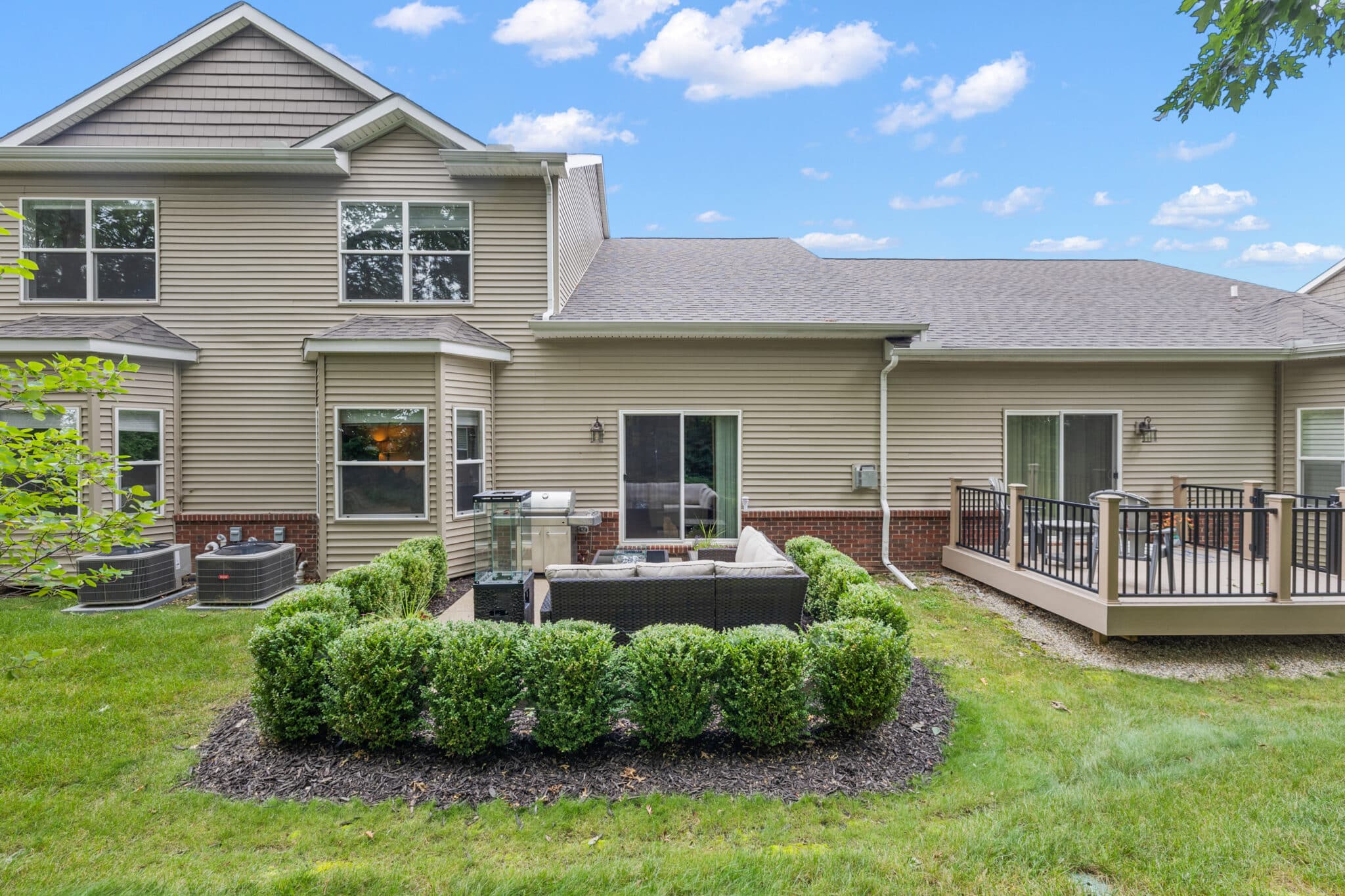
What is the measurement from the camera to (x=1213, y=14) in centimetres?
257

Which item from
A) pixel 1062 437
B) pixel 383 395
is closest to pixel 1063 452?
pixel 1062 437

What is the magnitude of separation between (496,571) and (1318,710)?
21.2 feet

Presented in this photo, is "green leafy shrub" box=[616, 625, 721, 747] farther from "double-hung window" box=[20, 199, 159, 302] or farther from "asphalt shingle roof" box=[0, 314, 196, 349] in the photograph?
"double-hung window" box=[20, 199, 159, 302]

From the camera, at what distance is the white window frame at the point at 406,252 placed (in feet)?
27.8

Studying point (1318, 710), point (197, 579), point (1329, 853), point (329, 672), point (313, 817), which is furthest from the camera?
point (197, 579)

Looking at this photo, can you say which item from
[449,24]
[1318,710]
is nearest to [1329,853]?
[1318,710]

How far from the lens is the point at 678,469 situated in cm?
867

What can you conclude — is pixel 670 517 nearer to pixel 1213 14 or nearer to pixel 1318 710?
pixel 1318 710

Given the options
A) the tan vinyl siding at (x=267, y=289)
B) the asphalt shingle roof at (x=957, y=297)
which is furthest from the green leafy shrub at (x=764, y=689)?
the tan vinyl siding at (x=267, y=289)

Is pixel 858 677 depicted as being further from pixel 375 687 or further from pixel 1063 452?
pixel 1063 452

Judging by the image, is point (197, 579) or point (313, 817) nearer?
point (313, 817)

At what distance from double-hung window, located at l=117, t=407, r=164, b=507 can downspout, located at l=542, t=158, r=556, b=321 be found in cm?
517

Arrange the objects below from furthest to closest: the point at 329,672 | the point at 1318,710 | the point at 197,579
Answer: the point at 197,579
the point at 1318,710
the point at 329,672

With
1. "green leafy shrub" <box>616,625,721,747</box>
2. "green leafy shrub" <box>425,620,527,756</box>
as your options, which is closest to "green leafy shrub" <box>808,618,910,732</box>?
"green leafy shrub" <box>616,625,721,747</box>
